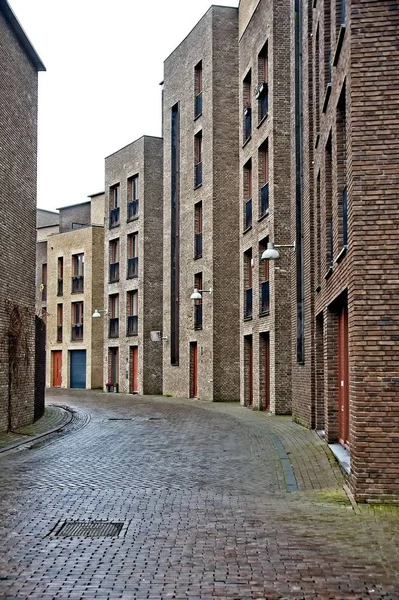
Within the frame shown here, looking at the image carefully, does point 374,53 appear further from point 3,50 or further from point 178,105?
point 178,105

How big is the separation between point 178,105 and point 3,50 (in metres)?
19.5

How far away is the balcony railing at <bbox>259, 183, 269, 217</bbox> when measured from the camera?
2611 cm

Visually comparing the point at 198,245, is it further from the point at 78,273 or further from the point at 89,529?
the point at 89,529

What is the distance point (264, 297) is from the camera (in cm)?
2627

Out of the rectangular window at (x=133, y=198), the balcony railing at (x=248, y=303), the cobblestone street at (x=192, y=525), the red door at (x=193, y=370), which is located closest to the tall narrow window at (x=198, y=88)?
the rectangular window at (x=133, y=198)

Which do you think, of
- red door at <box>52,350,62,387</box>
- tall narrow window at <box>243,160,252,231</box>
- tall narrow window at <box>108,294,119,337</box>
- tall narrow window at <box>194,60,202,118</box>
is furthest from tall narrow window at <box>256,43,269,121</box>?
red door at <box>52,350,62,387</box>

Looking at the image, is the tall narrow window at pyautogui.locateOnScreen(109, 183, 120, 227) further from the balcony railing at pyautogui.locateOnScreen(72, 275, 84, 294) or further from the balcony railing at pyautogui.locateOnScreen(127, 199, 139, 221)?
the balcony railing at pyautogui.locateOnScreen(72, 275, 84, 294)

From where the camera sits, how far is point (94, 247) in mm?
48156

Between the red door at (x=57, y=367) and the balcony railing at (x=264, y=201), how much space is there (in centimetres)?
2700

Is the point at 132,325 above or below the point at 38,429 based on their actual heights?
above

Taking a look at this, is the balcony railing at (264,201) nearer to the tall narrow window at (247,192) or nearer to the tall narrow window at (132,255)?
the tall narrow window at (247,192)

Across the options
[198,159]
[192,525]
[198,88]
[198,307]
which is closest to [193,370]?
[198,307]

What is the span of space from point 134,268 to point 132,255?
85 centimetres

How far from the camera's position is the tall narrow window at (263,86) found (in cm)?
2612
